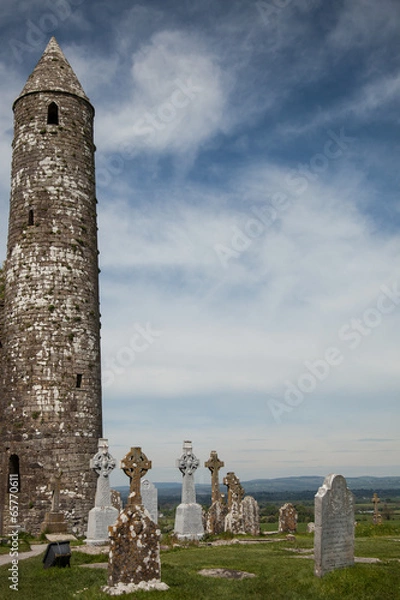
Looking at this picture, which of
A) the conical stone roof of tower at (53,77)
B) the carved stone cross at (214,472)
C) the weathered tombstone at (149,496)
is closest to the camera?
the weathered tombstone at (149,496)

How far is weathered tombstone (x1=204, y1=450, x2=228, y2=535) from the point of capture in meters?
22.0

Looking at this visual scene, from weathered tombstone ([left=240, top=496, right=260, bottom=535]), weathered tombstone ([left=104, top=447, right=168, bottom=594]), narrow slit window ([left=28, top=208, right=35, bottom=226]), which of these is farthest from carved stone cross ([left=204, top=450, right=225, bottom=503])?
weathered tombstone ([left=104, top=447, right=168, bottom=594])

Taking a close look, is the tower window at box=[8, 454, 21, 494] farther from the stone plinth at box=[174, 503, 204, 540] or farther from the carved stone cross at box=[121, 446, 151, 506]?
the carved stone cross at box=[121, 446, 151, 506]

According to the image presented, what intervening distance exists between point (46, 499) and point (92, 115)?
16437 mm

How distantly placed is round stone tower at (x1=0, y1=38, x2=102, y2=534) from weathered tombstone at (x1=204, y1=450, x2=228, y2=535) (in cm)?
457

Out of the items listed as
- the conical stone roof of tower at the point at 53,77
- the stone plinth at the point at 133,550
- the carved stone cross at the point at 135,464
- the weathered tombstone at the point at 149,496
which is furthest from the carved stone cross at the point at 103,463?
the conical stone roof of tower at the point at 53,77

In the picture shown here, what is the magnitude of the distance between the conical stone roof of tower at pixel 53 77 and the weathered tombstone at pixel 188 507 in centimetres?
1606

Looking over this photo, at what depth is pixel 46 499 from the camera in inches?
843

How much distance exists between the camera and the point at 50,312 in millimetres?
22859

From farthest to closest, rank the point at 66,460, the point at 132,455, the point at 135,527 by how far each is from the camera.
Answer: the point at 66,460 < the point at 132,455 < the point at 135,527

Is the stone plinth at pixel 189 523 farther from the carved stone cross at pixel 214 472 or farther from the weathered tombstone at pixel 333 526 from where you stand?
the weathered tombstone at pixel 333 526

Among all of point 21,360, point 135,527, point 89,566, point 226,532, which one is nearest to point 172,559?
point 89,566

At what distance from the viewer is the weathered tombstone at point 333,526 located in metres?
10.4

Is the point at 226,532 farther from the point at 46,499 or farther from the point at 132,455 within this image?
the point at 132,455
